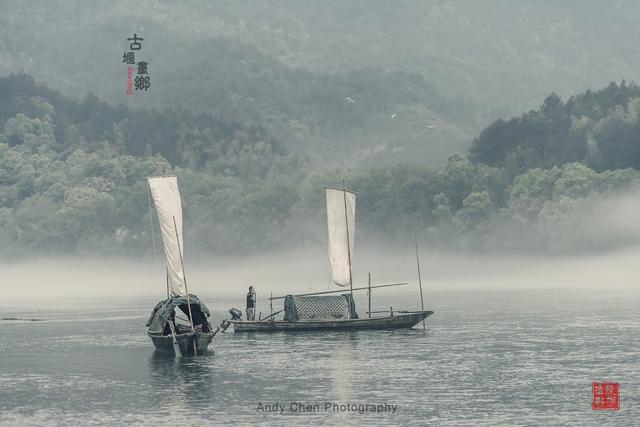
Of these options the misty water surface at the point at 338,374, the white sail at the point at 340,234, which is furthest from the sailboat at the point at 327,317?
the misty water surface at the point at 338,374

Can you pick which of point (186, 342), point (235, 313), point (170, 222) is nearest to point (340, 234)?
point (235, 313)

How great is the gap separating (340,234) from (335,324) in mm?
9774

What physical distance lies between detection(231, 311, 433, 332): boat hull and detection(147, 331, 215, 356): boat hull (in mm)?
18457

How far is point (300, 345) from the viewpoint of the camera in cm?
10844

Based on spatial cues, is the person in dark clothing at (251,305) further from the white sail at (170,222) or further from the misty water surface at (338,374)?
the white sail at (170,222)

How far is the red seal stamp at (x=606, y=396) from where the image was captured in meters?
70.7

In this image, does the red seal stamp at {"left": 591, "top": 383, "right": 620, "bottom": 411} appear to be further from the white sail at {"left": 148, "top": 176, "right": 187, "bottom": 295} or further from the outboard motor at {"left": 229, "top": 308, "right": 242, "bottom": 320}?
the outboard motor at {"left": 229, "top": 308, "right": 242, "bottom": 320}

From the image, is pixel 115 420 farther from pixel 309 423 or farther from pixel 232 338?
pixel 232 338

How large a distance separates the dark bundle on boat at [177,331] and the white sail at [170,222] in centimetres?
164

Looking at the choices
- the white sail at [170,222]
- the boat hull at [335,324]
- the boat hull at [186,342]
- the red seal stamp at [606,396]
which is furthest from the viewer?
the boat hull at [335,324]

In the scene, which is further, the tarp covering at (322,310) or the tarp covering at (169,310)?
the tarp covering at (322,310)

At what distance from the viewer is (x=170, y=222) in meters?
100

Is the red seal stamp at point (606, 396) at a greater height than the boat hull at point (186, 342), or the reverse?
the boat hull at point (186, 342)

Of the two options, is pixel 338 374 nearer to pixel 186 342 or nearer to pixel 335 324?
pixel 186 342
